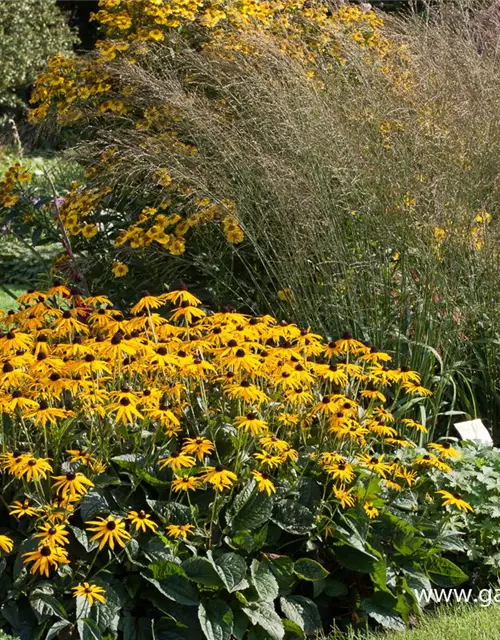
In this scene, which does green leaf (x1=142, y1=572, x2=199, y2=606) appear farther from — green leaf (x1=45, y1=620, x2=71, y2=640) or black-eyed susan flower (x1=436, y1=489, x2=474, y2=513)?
black-eyed susan flower (x1=436, y1=489, x2=474, y2=513)

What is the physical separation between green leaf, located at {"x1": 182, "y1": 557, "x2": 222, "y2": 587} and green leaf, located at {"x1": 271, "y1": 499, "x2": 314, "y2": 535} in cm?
28

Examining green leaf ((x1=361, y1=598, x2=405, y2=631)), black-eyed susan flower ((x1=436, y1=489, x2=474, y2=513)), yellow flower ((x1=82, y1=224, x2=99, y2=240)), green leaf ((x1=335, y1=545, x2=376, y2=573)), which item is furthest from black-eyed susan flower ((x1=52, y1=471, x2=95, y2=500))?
yellow flower ((x1=82, y1=224, x2=99, y2=240))

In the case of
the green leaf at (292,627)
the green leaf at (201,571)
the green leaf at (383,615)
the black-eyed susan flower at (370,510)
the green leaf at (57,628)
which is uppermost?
the black-eyed susan flower at (370,510)

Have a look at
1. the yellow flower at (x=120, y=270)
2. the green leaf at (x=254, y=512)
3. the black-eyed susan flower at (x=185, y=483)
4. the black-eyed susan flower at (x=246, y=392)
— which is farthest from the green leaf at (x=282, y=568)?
the yellow flower at (x=120, y=270)

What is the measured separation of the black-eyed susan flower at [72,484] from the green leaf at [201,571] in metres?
0.34

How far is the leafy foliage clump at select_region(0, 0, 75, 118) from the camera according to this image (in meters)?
13.8

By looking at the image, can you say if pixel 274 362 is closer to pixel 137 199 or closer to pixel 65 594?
pixel 65 594

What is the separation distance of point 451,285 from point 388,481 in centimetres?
115

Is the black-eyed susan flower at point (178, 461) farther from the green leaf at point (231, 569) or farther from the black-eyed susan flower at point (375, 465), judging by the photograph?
the black-eyed susan flower at point (375, 465)

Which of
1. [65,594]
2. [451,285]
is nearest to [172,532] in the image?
[65,594]

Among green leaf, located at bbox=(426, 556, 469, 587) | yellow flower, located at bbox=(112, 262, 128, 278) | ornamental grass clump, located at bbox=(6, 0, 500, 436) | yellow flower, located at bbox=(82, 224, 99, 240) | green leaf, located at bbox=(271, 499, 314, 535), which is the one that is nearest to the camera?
green leaf, located at bbox=(271, 499, 314, 535)

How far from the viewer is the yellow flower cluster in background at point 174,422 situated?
2729 mm

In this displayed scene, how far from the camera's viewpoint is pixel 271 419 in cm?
321

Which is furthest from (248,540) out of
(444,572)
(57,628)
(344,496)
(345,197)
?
(345,197)
